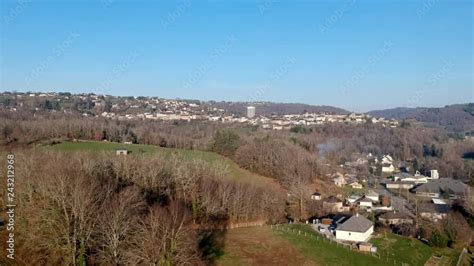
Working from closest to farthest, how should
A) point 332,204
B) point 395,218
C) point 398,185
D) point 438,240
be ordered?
point 438,240 → point 395,218 → point 332,204 → point 398,185

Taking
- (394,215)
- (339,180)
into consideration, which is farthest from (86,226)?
(339,180)

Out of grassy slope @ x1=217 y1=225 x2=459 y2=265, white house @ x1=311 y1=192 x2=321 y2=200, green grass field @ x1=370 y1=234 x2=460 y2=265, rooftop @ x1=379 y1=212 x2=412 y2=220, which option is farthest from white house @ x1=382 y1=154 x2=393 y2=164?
grassy slope @ x1=217 y1=225 x2=459 y2=265

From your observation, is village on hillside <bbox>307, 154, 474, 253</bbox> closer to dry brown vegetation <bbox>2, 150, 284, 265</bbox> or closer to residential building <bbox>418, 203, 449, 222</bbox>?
residential building <bbox>418, 203, 449, 222</bbox>

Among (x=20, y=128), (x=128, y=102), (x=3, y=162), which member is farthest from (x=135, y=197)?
(x=128, y=102)

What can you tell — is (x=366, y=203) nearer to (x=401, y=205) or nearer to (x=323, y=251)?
(x=401, y=205)

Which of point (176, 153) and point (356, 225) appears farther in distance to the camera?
point (176, 153)

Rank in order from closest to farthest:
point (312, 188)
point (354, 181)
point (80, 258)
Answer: point (80, 258)
point (312, 188)
point (354, 181)

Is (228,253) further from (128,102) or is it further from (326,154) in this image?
(128,102)
